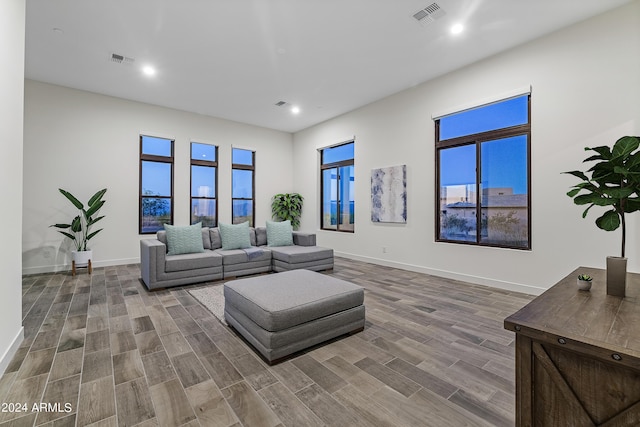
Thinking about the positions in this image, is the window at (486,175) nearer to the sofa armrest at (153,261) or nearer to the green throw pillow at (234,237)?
the green throw pillow at (234,237)

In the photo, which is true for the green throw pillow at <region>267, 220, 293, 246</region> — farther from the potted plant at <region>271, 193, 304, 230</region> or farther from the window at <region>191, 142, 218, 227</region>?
the potted plant at <region>271, 193, 304, 230</region>

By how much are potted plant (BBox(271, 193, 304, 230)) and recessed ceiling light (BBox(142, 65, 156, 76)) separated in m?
3.92

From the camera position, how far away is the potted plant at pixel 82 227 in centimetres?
480

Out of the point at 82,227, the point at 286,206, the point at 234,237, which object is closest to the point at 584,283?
the point at 234,237

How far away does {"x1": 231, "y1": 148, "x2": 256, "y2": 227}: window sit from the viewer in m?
7.16

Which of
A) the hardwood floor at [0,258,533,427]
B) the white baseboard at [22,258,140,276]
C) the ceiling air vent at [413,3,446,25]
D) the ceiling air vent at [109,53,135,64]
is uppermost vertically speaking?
the ceiling air vent at [109,53,135,64]

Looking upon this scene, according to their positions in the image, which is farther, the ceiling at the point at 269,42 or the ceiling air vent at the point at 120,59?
the ceiling air vent at the point at 120,59

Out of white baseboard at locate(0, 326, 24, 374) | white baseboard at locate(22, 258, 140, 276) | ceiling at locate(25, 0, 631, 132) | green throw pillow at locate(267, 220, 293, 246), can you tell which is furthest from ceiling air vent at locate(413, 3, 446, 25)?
white baseboard at locate(22, 258, 140, 276)

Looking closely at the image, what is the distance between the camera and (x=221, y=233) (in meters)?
5.07

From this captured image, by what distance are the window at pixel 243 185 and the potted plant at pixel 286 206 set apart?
61cm

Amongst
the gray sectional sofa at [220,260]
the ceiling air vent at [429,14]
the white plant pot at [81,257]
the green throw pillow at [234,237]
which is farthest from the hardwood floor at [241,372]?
the ceiling air vent at [429,14]

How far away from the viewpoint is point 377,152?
577cm

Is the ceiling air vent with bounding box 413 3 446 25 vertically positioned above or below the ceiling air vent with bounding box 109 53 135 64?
below

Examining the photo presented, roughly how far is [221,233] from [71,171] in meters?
2.95
